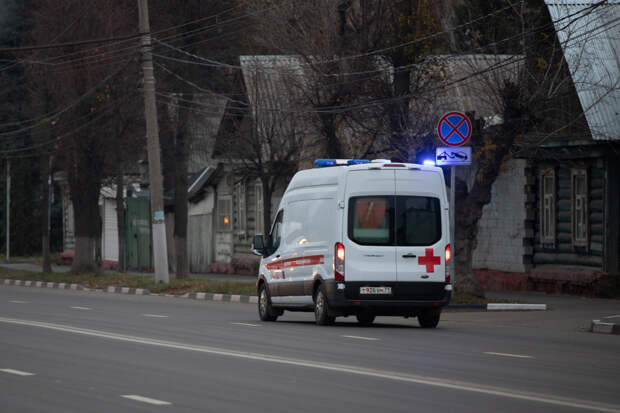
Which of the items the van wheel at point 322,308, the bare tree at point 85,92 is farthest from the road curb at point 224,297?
the bare tree at point 85,92

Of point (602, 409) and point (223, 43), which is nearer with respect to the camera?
point (602, 409)

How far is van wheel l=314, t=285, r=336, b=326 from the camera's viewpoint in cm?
1933

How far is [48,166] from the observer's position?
4316 centimetres

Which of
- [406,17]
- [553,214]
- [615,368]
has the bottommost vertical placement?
[615,368]

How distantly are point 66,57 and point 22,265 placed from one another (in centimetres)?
1793

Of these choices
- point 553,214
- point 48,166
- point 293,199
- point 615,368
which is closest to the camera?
point 615,368

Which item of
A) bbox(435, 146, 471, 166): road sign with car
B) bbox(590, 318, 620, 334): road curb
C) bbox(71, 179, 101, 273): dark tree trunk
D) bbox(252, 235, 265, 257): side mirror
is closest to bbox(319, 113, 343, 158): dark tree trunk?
bbox(435, 146, 471, 166): road sign with car

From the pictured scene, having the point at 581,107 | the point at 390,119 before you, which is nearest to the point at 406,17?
the point at 390,119

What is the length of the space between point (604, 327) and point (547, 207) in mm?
12618

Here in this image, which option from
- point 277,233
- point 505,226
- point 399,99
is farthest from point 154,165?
point 277,233

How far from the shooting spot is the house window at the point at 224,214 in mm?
45719

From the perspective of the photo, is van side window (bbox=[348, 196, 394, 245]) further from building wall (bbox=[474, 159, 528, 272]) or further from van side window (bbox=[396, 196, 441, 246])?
building wall (bbox=[474, 159, 528, 272])

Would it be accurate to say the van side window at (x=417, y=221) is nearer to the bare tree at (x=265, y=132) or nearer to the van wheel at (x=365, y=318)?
the van wheel at (x=365, y=318)

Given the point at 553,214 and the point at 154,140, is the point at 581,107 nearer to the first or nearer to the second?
the point at 553,214
